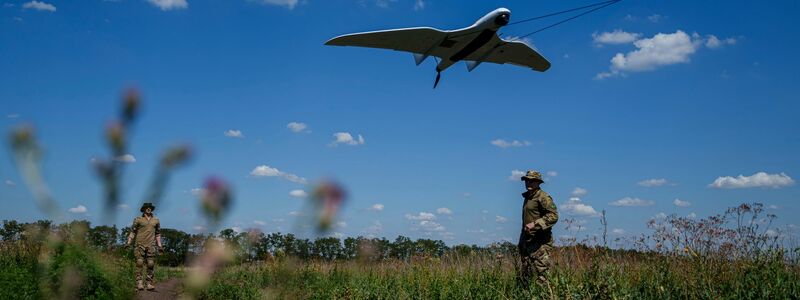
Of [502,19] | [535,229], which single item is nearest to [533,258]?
[535,229]

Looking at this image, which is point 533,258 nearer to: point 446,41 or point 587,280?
point 587,280

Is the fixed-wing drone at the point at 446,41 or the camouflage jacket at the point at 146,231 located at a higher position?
the fixed-wing drone at the point at 446,41

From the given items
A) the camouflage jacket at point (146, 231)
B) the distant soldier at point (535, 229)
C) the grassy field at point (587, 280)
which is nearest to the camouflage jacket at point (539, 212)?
the distant soldier at point (535, 229)

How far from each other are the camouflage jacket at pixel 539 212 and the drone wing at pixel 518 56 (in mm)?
11322

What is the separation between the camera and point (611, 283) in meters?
4.30

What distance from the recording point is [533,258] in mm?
6641

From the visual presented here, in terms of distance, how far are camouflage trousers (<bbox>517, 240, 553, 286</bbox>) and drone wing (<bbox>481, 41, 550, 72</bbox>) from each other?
38.5 ft

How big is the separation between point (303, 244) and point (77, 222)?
16.2 inches

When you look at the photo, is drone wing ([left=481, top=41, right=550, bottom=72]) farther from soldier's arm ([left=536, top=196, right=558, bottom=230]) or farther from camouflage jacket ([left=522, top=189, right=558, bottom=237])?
soldier's arm ([left=536, top=196, right=558, bottom=230])

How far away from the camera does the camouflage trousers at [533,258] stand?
6.50 m

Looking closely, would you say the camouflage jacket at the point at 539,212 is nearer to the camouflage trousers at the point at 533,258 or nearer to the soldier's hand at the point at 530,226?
the soldier's hand at the point at 530,226

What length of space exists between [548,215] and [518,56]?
43.9 ft

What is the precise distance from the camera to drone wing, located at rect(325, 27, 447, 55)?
49.8 feet

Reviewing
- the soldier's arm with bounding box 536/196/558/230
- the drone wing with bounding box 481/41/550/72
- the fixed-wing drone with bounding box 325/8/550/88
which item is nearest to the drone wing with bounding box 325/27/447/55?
the fixed-wing drone with bounding box 325/8/550/88
